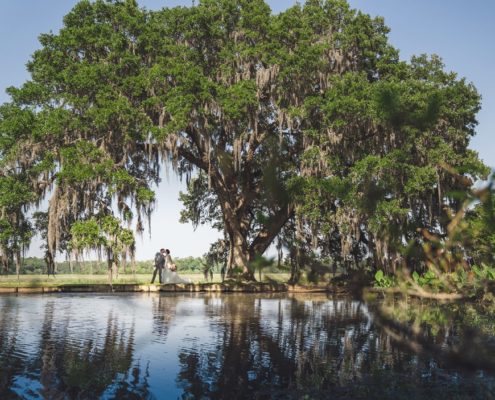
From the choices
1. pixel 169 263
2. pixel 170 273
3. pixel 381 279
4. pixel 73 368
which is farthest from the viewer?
pixel 170 273

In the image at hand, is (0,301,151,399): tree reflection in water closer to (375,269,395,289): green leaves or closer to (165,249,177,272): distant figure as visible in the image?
(375,269,395,289): green leaves

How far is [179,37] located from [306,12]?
6.86 metres

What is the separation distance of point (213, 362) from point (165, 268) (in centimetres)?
2027

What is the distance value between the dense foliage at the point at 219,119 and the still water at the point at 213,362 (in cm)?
1021

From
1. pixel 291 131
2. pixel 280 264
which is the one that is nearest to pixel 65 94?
pixel 291 131

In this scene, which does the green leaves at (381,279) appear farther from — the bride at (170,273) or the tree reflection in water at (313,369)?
the bride at (170,273)

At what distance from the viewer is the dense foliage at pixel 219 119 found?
73.0 feet

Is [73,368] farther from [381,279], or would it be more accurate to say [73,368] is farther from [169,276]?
[169,276]

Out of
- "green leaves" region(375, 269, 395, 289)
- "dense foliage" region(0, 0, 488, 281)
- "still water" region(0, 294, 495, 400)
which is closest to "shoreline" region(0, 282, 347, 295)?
"dense foliage" region(0, 0, 488, 281)

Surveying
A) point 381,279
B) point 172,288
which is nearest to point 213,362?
point 381,279

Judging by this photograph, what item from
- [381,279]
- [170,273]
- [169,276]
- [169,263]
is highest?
[381,279]

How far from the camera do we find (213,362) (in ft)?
24.5

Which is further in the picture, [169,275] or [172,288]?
[169,275]

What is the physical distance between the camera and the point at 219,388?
603cm
